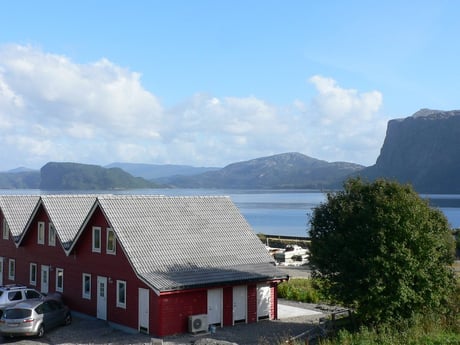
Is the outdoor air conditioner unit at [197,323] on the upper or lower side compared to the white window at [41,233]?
lower

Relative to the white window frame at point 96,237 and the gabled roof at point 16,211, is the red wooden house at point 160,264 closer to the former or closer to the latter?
the white window frame at point 96,237

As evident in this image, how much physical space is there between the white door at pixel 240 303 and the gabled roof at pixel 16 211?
660 inches

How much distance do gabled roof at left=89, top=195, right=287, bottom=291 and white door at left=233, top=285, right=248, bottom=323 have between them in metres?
0.69

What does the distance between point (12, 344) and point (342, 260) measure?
46.1 ft

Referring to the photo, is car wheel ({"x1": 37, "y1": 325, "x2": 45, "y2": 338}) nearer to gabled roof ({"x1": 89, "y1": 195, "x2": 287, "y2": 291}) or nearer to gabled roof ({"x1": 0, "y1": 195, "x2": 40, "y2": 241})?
gabled roof ({"x1": 89, "y1": 195, "x2": 287, "y2": 291})

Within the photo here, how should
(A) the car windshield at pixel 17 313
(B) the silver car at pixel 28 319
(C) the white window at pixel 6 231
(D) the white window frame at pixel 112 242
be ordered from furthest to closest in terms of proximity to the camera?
(C) the white window at pixel 6 231 → (D) the white window frame at pixel 112 242 → (A) the car windshield at pixel 17 313 → (B) the silver car at pixel 28 319

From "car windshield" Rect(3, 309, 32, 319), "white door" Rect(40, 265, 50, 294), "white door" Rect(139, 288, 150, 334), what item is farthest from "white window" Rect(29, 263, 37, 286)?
"white door" Rect(139, 288, 150, 334)

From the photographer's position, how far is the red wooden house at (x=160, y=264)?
1048 inches

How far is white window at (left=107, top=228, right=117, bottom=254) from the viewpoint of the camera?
29078 mm

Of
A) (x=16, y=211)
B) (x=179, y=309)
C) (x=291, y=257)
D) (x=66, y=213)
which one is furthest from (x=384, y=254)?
(x=291, y=257)

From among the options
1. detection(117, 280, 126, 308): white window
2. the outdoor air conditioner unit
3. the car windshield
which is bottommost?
the outdoor air conditioner unit

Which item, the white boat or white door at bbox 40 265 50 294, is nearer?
white door at bbox 40 265 50 294

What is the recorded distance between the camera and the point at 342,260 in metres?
24.2

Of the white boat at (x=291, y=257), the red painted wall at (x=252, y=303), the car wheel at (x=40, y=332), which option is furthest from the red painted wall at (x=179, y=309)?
the white boat at (x=291, y=257)
